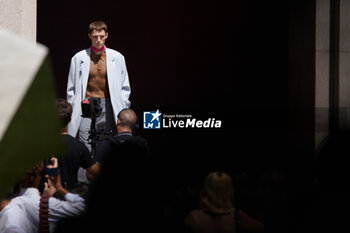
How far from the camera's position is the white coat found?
6.36 meters

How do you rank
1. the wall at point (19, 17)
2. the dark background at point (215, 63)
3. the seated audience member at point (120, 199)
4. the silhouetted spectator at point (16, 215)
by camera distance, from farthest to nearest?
the dark background at point (215, 63), the wall at point (19, 17), the silhouetted spectator at point (16, 215), the seated audience member at point (120, 199)

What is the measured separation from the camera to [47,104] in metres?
0.67

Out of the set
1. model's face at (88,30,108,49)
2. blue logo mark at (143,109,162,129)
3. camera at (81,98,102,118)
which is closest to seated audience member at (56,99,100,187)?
camera at (81,98,102,118)

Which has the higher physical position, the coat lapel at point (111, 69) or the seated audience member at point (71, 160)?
the coat lapel at point (111, 69)

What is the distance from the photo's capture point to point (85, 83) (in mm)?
6340

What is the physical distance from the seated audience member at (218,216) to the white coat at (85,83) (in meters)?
2.80

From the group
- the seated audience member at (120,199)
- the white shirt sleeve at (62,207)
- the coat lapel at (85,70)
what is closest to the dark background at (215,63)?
the coat lapel at (85,70)

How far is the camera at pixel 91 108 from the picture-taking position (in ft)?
19.4

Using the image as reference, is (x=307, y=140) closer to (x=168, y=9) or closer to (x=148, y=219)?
(x=168, y=9)

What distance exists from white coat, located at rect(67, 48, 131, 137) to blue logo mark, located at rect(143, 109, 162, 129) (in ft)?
5.08

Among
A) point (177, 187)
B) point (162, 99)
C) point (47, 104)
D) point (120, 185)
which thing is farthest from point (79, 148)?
point (162, 99)

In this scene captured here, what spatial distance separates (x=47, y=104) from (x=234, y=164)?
5.72 m

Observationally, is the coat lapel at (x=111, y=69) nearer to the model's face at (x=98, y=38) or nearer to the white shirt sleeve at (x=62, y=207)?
the model's face at (x=98, y=38)

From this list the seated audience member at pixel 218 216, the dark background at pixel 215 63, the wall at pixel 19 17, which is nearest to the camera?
the seated audience member at pixel 218 216
